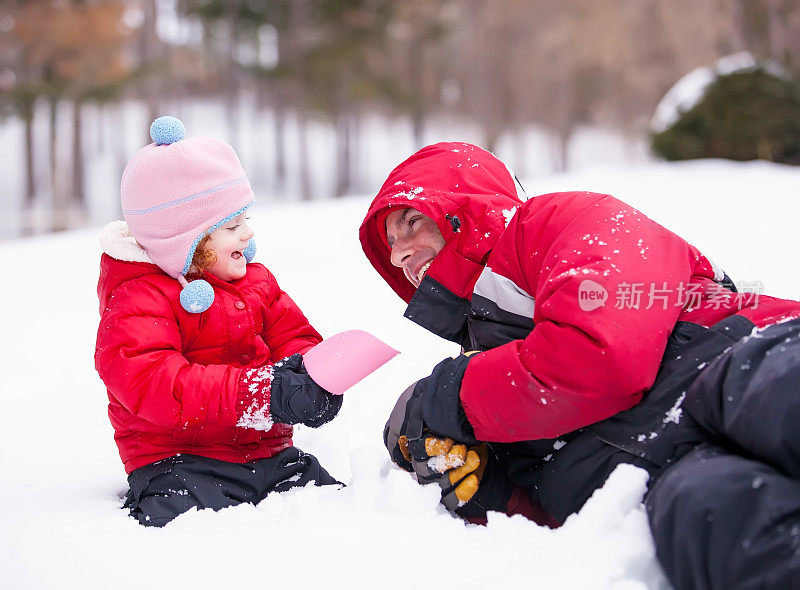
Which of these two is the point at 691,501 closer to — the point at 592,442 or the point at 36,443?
the point at 592,442

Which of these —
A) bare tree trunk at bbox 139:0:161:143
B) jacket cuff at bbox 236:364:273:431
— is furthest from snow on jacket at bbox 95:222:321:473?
bare tree trunk at bbox 139:0:161:143

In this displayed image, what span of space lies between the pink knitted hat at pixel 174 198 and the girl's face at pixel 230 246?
5cm

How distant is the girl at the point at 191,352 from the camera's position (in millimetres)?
2078

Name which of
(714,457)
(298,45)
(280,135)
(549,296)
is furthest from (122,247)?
(280,135)

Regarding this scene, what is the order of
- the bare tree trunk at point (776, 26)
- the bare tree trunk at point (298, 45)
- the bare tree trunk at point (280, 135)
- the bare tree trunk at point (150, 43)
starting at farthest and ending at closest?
the bare tree trunk at point (280, 135)
the bare tree trunk at point (298, 45)
the bare tree trunk at point (150, 43)
the bare tree trunk at point (776, 26)

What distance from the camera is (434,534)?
5.46 ft

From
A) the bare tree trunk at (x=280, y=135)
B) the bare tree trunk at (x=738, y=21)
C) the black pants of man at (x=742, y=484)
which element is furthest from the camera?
the bare tree trunk at (x=280, y=135)

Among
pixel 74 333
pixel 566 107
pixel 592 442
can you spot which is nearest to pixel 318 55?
pixel 566 107

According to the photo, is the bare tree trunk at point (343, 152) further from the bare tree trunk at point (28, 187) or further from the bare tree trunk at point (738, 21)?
the bare tree trunk at point (738, 21)

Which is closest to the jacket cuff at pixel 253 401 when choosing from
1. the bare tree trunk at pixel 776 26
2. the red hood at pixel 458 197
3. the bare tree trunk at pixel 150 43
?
the red hood at pixel 458 197

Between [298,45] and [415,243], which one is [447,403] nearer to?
[415,243]

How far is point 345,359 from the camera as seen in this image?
208 centimetres

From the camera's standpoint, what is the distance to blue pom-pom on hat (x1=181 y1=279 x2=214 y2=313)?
220 centimetres

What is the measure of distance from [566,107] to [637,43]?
10.00 ft
